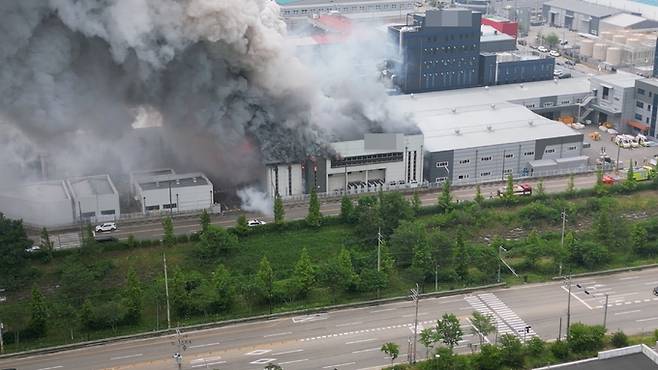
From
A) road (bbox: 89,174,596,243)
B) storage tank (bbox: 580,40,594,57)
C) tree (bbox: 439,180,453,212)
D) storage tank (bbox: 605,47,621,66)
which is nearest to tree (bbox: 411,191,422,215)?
tree (bbox: 439,180,453,212)

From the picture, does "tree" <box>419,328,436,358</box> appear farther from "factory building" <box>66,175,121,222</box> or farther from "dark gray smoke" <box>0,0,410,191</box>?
"factory building" <box>66,175,121,222</box>

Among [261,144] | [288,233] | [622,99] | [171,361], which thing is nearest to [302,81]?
[261,144]

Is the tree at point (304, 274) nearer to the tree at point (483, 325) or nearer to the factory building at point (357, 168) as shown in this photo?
the tree at point (483, 325)

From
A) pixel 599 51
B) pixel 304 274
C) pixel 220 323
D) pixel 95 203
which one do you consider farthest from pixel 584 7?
pixel 220 323

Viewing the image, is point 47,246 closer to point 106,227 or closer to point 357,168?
point 106,227

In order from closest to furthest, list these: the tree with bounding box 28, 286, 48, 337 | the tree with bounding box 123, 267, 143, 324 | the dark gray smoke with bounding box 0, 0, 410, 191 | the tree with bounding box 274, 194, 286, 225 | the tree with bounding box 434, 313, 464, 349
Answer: the tree with bounding box 434, 313, 464, 349 < the tree with bounding box 28, 286, 48, 337 < the tree with bounding box 123, 267, 143, 324 < the dark gray smoke with bounding box 0, 0, 410, 191 < the tree with bounding box 274, 194, 286, 225

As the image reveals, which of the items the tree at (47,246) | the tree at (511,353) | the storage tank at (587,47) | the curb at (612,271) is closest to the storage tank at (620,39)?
the storage tank at (587,47)
